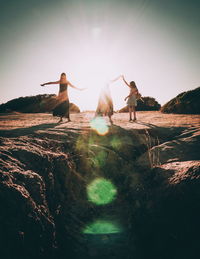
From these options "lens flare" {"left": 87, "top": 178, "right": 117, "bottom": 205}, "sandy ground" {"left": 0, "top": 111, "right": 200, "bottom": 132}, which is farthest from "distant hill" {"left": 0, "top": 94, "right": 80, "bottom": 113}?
"lens flare" {"left": 87, "top": 178, "right": 117, "bottom": 205}

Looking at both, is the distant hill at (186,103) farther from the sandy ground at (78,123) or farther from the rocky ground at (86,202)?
the rocky ground at (86,202)

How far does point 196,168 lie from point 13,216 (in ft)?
7.67

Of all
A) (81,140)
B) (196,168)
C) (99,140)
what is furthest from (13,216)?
(99,140)

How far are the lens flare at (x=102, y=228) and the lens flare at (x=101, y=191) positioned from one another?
40cm

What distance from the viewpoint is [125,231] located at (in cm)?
302

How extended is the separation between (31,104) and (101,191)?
16.4 m

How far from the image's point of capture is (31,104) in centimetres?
1841

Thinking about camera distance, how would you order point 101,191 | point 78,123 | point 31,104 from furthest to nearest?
point 31,104, point 78,123, point 101,191

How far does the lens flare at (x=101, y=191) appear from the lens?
11.8 feet

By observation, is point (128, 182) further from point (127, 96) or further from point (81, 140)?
point (127, 96)

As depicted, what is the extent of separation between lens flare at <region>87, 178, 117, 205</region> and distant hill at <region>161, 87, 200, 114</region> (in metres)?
11.3

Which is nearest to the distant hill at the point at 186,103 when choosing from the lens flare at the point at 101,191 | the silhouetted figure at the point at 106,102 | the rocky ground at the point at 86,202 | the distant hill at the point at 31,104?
the silhouetted figure at the point at 106,102

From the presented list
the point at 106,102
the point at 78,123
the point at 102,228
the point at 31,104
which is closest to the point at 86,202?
the point at 102,228

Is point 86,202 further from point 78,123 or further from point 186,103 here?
point 186,103
